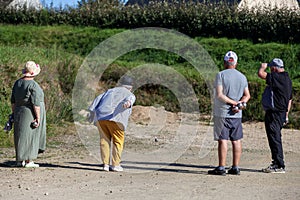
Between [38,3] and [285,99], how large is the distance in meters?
25.1

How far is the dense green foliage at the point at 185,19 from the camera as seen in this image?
73.8 feet

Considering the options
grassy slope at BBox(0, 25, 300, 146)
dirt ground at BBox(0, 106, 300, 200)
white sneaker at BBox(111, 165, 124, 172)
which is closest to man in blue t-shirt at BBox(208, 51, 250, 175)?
dirt ground at BBox(0, 106, 300, 200)

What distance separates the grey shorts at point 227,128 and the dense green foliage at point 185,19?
43.1 ft

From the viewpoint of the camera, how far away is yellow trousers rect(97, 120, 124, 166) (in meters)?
9.76

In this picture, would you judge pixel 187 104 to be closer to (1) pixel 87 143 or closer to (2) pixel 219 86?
(1) pixel 87 143

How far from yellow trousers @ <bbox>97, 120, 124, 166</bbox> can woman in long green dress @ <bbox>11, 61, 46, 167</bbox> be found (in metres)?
1.05

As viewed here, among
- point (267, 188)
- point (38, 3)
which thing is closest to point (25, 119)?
point (267, 188)

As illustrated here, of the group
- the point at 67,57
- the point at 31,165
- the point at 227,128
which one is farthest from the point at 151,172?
the point at 67,57

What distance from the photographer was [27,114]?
9.86m

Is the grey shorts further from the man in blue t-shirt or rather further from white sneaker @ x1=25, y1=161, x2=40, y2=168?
white sneaker @ x1=25, y1=161, x2=40, y2=168

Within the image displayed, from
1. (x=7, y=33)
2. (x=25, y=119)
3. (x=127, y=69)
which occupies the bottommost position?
(x=25, y=119)

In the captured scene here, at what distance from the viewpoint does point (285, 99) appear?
9.77m

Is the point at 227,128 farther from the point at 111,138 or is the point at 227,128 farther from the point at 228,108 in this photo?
the point at 111,138

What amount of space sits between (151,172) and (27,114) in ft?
7.35
